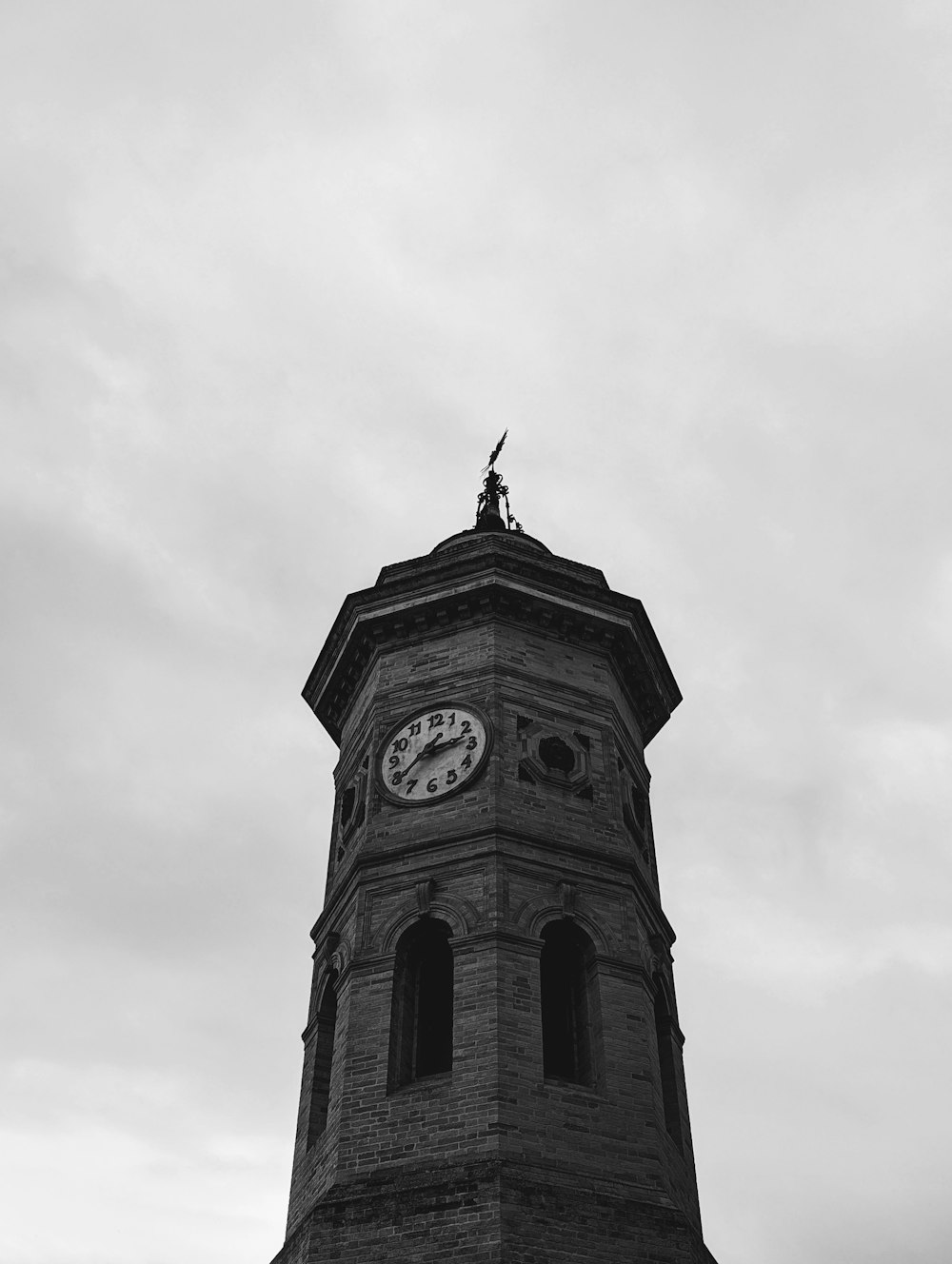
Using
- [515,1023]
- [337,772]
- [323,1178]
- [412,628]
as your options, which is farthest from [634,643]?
[323,1178]

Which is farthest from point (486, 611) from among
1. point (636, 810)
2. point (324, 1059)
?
point (324, 1059)

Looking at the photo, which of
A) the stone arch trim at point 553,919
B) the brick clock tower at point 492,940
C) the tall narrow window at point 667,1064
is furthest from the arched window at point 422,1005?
the tall narrow window at point 667,1064

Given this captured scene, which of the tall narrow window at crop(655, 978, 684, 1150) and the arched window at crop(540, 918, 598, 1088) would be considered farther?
the tall narrow window at crop(655, 978, 684, 1150)

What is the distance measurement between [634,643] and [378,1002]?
8.53m

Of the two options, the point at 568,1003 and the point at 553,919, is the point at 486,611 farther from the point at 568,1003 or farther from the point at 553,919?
the point at 568,1003

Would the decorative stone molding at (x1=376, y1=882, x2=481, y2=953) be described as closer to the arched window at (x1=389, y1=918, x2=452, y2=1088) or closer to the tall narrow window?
the arched window at (x1=389, y1=918, x2=452, y2=1088)

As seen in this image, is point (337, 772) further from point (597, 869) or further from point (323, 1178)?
point (323, 1178)

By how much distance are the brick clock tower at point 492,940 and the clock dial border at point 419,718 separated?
36 millimetres

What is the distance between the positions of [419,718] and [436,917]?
404cm

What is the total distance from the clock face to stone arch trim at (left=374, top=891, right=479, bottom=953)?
1.93 metres

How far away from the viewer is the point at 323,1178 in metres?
17.0

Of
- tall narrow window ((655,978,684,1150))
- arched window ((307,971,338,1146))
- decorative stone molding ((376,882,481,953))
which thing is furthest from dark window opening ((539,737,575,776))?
arched window ((307,971,338,1146))

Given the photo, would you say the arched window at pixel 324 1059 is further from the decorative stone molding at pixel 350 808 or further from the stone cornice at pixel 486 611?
the stone cornice at pixel 486 611

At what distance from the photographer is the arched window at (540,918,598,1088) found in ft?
59.6
